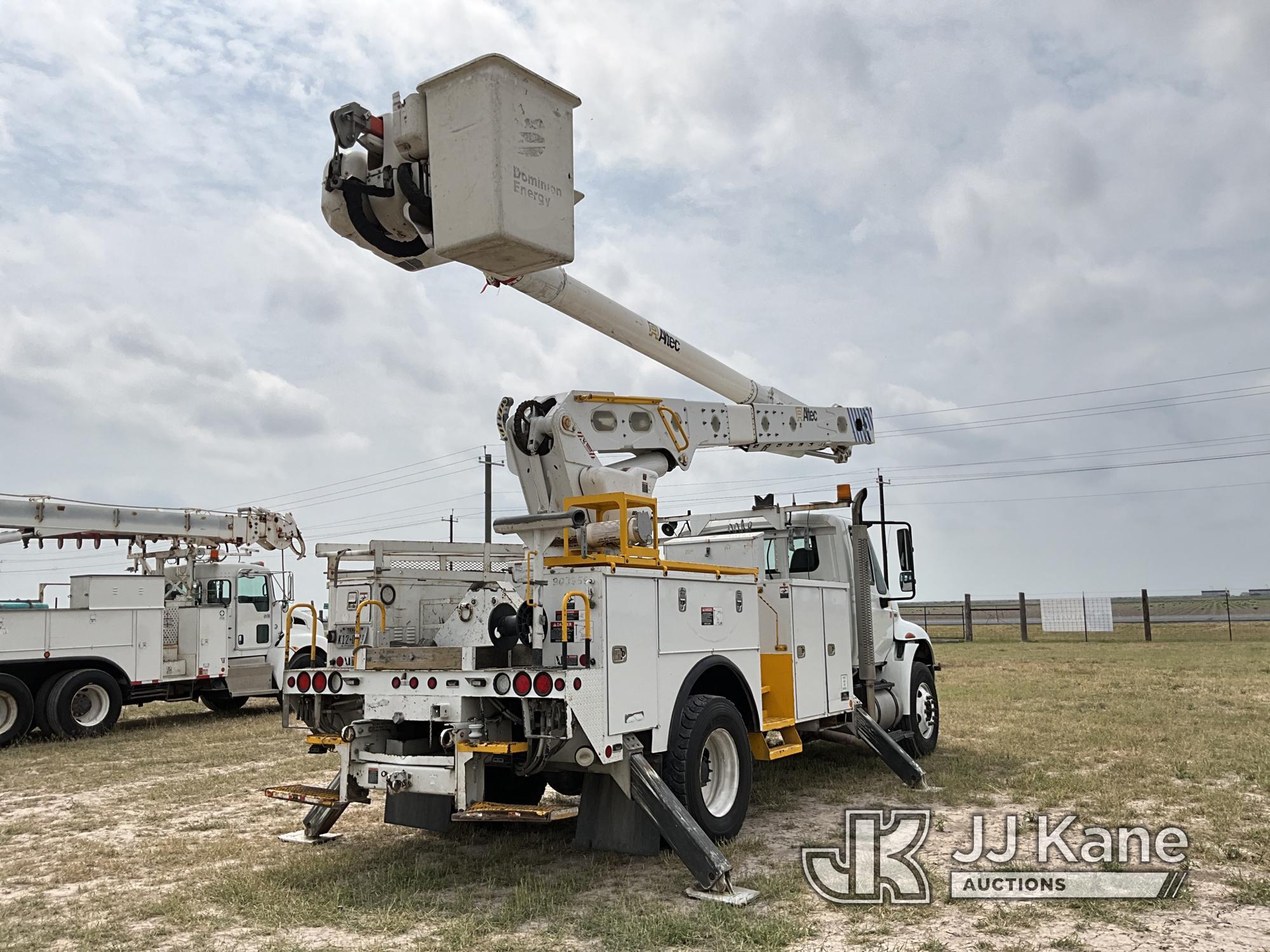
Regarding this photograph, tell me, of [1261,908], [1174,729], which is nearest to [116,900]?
[1261,908]

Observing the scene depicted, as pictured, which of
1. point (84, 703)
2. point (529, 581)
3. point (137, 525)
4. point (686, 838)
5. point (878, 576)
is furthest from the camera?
point (137, 525)

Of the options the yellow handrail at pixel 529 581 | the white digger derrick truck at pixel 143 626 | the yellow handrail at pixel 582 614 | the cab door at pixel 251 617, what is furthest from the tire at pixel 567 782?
the cab door at pixel 251 617

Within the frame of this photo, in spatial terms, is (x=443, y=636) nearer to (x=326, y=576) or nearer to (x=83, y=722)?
(x=326, y=576)

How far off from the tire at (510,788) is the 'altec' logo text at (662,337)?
371 cm

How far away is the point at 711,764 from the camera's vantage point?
7.39 metres

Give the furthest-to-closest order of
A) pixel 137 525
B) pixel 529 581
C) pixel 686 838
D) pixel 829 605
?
pixel 137 525 → pixel 829 605 → pixel 529 581 → pixel 686 838

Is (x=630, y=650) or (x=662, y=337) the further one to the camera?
(x=662, y=337)

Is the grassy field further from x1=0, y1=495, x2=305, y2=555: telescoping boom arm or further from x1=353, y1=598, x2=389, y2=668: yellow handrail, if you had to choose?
x1=0, y1=495, x2=305, y2=555: telescoping boom arm

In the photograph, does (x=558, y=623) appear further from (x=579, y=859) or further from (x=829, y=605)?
(x=829, y=605)

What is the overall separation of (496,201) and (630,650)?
112 inches

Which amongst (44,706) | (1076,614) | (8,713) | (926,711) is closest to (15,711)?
(8,713)

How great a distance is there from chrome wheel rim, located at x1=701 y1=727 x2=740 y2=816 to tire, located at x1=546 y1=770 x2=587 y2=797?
0.89 meters

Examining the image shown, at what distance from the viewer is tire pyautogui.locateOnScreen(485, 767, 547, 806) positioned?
7.60 meters

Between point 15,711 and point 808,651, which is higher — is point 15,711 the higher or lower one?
the lower one
